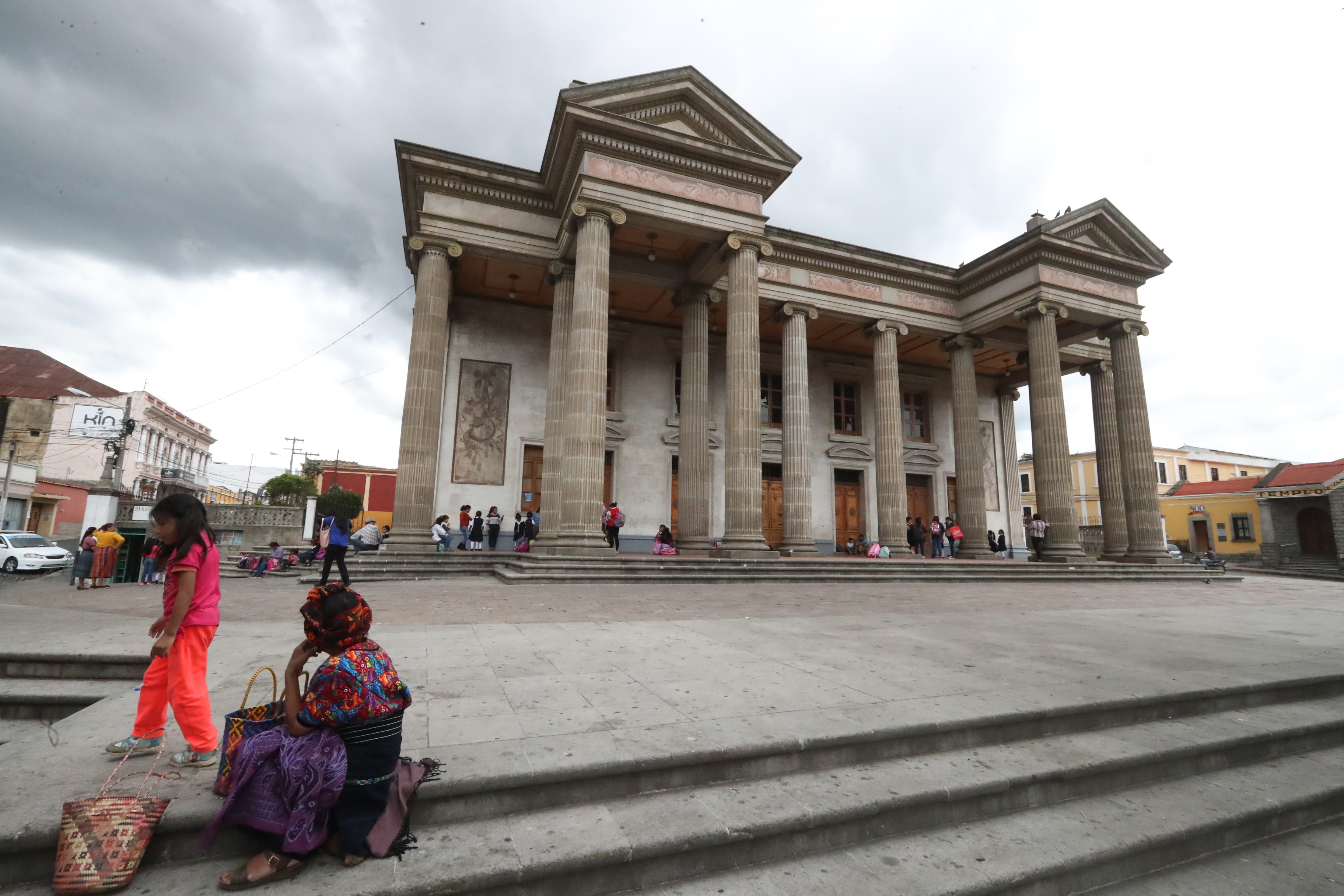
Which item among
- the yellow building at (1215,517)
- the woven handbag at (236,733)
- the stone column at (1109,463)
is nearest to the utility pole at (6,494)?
the woven handbag at (236,733)

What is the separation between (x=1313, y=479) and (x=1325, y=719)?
119 feet

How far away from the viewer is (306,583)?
1093 cm

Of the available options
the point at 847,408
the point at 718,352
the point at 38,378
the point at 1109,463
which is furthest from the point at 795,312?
the point at 38,378

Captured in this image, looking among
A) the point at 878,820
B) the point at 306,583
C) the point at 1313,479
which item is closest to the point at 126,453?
the point at 306,583

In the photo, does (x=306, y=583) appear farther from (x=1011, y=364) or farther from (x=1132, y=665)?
(x=1011, y=364)

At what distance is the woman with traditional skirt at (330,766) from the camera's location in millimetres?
2113

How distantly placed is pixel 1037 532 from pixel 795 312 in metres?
10.5

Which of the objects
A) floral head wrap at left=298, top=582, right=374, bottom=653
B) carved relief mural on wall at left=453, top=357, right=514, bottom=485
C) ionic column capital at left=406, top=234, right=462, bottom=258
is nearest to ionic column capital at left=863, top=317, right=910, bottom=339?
carved relief mural on wall at left=453, top=357, right=514, bottom=485

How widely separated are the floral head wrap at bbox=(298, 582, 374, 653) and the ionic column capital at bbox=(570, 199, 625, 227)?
1164 cm

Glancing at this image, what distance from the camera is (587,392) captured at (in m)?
12.4

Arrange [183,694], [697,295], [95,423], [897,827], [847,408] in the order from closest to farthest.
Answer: [897,827]
[183,694]
[697,295]
[847,408]
[95,423]

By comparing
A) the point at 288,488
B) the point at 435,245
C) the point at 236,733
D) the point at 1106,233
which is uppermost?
the point at 1106,233

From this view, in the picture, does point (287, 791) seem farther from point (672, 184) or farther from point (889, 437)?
point (889, 437)

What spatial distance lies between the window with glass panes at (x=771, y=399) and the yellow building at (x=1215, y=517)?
1023 inches
